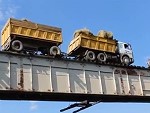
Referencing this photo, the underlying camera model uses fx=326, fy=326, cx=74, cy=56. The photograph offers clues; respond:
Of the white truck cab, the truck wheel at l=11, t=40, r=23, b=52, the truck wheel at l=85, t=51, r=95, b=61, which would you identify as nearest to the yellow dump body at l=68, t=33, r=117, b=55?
the truck wheel at l=85, t=51, r=95, b=61

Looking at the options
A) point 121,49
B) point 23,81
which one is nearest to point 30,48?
point 23,81

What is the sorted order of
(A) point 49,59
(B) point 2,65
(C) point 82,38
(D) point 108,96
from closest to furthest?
(B) point 2,65 → (A) point 49,59 → (D) point 108,96 → (C) point 82,38

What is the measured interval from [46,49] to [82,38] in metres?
3.27

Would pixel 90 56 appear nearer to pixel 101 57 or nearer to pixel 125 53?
pixel 101 57

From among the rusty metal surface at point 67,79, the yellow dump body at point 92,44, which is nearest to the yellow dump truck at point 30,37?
the rusty metal surface at point 67,79

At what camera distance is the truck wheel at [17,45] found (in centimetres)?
2181

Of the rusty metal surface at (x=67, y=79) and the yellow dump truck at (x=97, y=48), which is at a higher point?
the yellow dump truck at (x=97, y=48)

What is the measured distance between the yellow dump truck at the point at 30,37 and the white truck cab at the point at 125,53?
645 centimetres

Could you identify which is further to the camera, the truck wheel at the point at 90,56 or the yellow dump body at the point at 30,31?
the truck wheel at the point at 90,56

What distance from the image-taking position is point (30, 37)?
75.1ft

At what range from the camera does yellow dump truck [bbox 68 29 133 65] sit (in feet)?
83.8

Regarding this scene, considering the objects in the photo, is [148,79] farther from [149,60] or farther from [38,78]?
[38,78]

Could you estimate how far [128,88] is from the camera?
24234 mm

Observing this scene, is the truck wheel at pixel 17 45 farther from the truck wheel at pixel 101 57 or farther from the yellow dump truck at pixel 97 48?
the truck wheel at pixel 101 57
